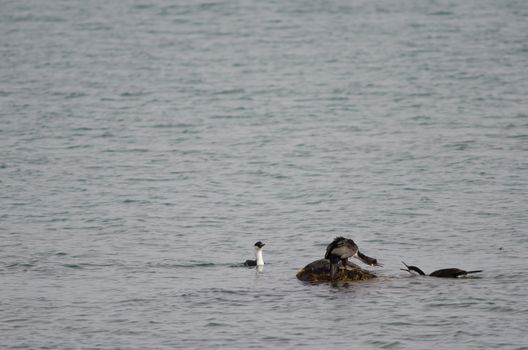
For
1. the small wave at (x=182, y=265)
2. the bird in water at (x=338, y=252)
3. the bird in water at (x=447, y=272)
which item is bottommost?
the small wave at (x=182, y=265)

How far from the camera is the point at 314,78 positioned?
5503cm

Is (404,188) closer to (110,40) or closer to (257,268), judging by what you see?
(257,268)

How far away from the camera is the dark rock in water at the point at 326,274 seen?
20016mm

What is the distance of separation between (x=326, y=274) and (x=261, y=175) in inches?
564

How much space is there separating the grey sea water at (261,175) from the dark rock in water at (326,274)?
1.33 feet

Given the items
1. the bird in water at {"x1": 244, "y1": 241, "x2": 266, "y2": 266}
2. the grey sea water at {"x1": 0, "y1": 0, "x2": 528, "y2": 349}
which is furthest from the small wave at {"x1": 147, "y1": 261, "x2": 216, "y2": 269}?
the bird in water at {"x1": 244, "y1": 241, "x2": 266, "y2": 266}

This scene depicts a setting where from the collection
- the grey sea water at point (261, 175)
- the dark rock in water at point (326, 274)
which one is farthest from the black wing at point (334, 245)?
the grey sea water at point (261, 175)

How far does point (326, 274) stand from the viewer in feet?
66.0

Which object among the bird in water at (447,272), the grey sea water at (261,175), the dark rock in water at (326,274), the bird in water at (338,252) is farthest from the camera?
the dark rock in water at (326,274)

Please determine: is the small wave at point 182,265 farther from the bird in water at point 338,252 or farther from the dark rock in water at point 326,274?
the bird in water at point 338,252

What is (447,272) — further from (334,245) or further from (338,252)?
(334,245)

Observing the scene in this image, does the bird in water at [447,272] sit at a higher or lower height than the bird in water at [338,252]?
lower

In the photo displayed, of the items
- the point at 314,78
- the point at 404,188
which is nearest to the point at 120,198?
the point at 404,188

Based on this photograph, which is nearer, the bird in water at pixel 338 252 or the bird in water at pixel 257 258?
the bird in water at pixel 338 252
